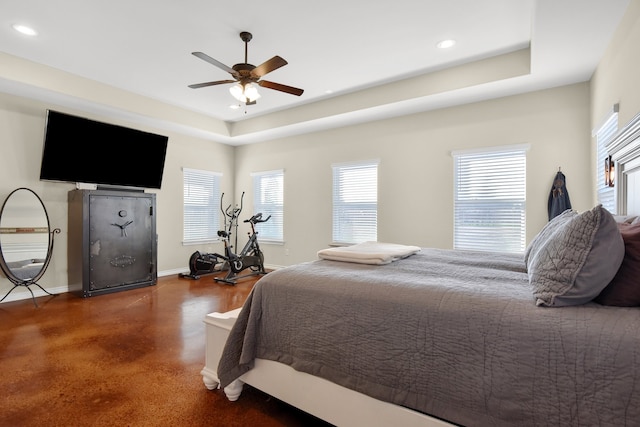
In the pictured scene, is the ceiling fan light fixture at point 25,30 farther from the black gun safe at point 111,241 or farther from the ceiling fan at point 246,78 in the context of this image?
the black gun safe at point 111,241

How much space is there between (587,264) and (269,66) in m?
2.78

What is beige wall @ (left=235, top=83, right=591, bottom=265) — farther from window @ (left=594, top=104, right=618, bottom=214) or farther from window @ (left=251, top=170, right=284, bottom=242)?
window @ (left=594, top=104, right=618, bottom=214)

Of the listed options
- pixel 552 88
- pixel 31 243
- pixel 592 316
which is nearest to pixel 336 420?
pixel 592 316

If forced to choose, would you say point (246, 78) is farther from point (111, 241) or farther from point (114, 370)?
point (111, 241)

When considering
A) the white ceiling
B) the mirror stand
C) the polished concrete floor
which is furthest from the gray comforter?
the mirror stand

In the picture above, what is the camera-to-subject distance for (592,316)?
42.4 inches

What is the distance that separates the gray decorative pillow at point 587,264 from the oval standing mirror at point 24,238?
5.23 meters

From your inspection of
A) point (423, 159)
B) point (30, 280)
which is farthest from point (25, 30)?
point (423, 159)

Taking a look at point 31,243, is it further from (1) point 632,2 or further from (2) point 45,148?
(1) point 632,2

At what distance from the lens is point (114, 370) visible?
2.32 meters

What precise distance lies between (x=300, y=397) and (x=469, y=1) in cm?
329

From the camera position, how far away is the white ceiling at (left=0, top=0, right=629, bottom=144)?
8.89 feet

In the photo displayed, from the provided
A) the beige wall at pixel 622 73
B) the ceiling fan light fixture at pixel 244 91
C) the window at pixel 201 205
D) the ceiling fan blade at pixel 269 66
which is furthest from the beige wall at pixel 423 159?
the ceiling fan blade at pixel 269 66

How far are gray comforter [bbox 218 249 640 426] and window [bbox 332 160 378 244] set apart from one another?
321 centimetres
